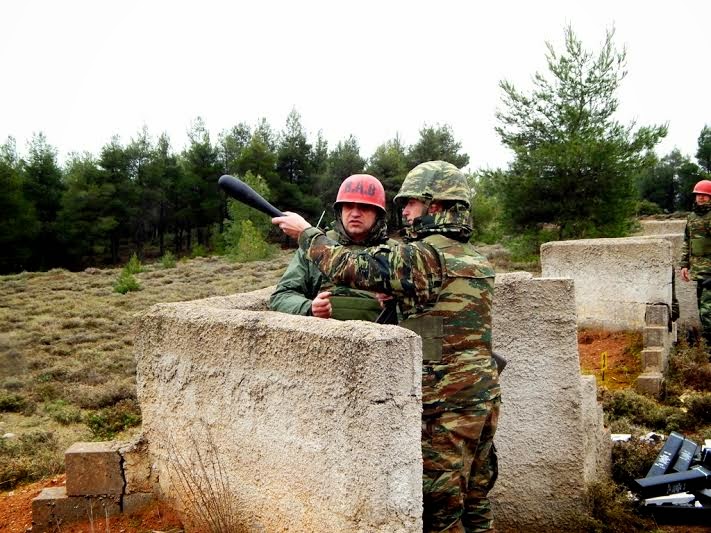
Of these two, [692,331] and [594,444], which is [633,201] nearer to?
[692,331]

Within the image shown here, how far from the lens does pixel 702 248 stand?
796 cm

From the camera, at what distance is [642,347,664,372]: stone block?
7512 mm

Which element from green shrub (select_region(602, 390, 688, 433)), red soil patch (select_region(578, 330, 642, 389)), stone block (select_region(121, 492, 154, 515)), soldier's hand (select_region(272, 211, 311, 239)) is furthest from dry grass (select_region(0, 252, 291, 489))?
red soil patch (select_region(578, 330, 642, 389))

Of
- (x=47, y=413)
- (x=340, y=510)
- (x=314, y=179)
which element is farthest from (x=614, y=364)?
(x=314, y=179)

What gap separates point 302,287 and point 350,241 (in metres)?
0.46

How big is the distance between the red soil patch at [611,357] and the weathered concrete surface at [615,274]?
16 centimetres

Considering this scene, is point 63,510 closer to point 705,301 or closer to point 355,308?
point 355,308

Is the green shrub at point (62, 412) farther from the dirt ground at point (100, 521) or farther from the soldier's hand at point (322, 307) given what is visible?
the soldier's hand at point (322, 307)

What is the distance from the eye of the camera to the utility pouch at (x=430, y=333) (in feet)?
9.67

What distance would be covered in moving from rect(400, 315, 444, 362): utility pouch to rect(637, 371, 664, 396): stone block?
513cm

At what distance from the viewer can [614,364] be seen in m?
8.24

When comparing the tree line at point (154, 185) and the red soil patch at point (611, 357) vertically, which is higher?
the tree line at point (154, 185)

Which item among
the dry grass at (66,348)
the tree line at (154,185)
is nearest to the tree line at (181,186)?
the tree line at (154,185)

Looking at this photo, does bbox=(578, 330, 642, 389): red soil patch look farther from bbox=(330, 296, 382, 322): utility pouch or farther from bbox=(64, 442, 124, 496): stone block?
bbox=(64, 442, 124, 496): stone block
